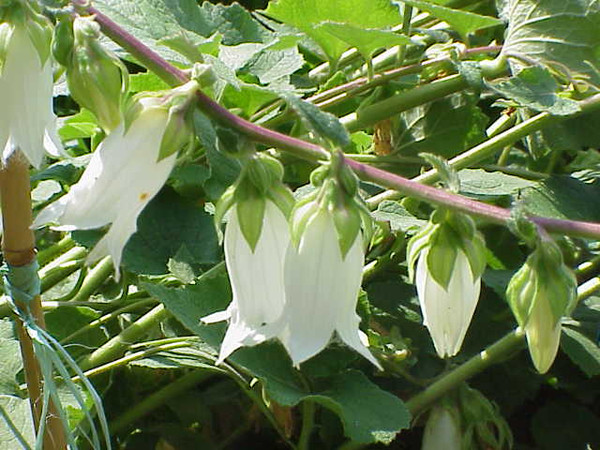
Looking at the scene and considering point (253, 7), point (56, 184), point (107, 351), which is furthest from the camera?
point (253, 7)

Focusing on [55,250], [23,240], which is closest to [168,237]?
[55,250]

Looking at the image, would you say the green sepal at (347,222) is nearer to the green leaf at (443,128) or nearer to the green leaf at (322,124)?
the green leaf at (322,124)

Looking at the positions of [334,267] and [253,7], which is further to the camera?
[253,7]

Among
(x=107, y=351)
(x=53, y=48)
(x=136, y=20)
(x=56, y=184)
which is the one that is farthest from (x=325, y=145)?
(x=56, y=184)

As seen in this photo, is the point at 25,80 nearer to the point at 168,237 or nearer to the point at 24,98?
the point at 24,98

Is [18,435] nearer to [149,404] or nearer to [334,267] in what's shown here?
[149,404]

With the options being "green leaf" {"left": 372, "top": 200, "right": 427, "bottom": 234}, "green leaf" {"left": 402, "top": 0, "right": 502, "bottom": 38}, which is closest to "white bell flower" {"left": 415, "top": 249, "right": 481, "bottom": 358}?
"green leaf" {"left": 372, "top": 200, "right": 427, "bottom": 234}
